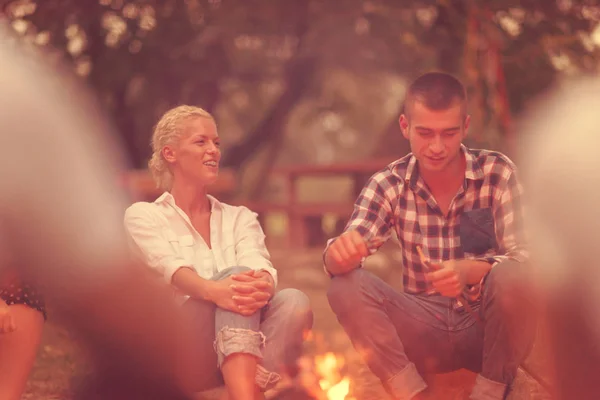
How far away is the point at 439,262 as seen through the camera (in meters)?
3.46

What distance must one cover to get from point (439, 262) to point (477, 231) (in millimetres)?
252

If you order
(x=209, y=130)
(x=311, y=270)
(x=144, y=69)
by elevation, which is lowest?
(x=311, y=270)

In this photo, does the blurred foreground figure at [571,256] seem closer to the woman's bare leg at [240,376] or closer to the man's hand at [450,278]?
the man's hand at [450,278]

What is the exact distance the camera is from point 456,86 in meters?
3.62

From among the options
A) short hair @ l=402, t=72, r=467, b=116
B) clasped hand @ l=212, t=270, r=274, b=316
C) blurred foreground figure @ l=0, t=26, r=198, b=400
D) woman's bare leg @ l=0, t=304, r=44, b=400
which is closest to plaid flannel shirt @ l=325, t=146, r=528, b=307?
short hair @ l=402, t=72, r=467, b=116

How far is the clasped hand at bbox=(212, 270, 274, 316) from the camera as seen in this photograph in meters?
3.32

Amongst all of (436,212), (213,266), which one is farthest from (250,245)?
(436,212)

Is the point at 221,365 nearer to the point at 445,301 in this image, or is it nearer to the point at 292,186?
the point at 445,301

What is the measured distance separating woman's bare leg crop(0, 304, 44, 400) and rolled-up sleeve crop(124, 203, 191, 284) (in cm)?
46

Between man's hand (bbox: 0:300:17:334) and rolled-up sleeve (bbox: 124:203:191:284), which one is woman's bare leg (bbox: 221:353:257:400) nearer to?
rolled-up sleeve (bbox: 124:203:191:284)

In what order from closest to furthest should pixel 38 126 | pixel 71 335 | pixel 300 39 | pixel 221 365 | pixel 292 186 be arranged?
pixel 221 365, pixel 71 335, pixel 38 126, pixel 300 39, pixel 292 186

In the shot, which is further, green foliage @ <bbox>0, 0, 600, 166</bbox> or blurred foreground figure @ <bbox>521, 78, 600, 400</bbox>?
green foliage @ <bbox>0, 0, 600, 166</bbox>

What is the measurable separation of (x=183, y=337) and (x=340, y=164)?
27.7ft

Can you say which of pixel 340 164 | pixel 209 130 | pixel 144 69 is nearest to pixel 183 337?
pixel 209 130
